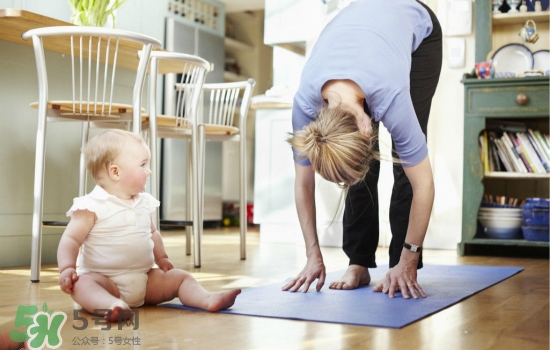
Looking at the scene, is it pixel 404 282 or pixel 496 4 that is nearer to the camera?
pixel 404 282

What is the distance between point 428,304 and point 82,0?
1.98 meters

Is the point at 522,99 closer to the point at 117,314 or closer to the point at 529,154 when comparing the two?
the point at 529,154

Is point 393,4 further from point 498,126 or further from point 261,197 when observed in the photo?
A: point 261,197

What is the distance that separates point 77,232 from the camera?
161cm

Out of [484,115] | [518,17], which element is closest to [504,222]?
[484,115]

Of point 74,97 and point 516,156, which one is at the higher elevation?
point 74,97

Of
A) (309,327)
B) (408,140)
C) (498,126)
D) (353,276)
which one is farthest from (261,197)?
(309,327)

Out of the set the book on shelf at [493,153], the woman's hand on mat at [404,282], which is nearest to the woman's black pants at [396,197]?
the woman's hand on mat at [404,282]

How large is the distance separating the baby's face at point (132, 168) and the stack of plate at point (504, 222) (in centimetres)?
242

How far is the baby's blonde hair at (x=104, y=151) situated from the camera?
166 cm

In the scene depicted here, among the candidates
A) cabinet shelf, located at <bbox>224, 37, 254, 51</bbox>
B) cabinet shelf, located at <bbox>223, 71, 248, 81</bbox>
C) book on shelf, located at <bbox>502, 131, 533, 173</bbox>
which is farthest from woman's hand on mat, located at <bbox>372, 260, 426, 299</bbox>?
cabinet shelf, located at <bbox>224, 37, 254, 51</bbox>

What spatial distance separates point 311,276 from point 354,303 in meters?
0.22

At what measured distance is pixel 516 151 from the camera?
3680 mm

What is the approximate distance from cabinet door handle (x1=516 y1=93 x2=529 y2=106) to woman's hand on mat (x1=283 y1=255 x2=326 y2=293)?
196cm
